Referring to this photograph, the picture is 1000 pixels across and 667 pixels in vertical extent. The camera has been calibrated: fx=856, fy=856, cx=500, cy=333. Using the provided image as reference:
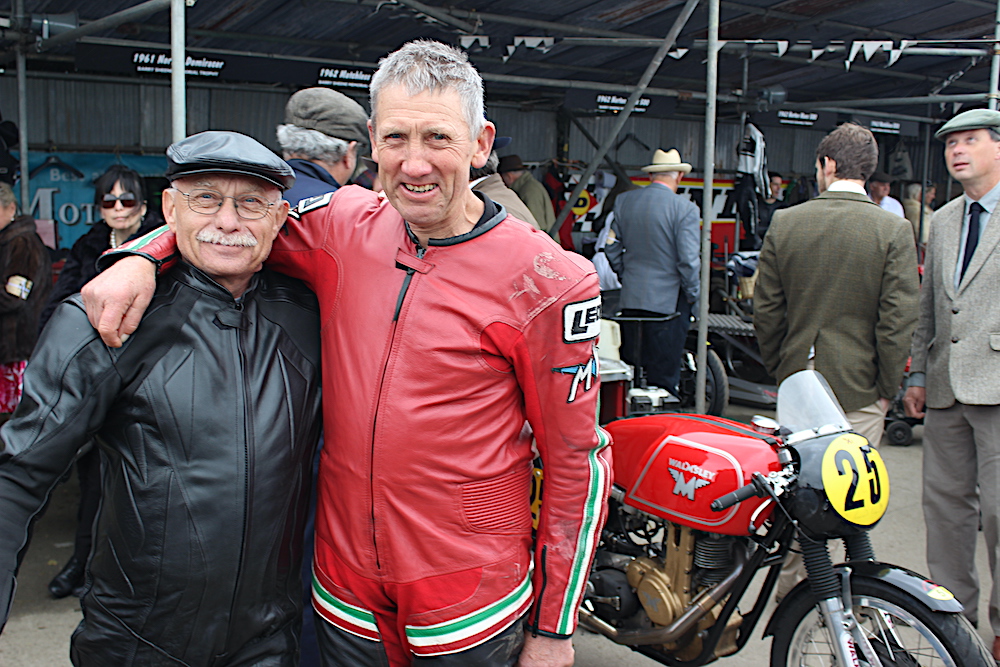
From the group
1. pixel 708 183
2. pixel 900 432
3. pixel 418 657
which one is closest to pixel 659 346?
pixel 708 183

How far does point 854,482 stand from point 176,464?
1.80 meters

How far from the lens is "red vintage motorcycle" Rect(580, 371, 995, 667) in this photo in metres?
2.38

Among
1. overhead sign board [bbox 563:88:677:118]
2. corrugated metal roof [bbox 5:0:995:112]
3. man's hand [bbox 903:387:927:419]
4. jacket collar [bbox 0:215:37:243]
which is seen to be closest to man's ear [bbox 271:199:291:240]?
man's hand [bbox 903:387:927:419]

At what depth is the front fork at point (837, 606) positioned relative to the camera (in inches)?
92.4

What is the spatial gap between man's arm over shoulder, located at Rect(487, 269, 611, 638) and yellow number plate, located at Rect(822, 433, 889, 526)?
914mm

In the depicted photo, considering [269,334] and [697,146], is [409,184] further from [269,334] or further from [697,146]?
[697,146]

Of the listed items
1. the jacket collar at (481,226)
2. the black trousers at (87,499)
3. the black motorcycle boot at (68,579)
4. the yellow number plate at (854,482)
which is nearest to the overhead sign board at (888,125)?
the yellow number plate at (854,482)

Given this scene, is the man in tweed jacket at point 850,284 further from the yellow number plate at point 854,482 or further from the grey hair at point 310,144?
the grey hair at point 310,144

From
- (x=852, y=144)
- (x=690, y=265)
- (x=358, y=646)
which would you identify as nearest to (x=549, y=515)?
(x=358, y=646)

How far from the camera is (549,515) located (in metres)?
1.77

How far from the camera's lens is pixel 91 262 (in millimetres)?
3928

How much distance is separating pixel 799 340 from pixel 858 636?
161 cm

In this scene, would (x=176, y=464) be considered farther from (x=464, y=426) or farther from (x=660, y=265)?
(x=660, y=265)

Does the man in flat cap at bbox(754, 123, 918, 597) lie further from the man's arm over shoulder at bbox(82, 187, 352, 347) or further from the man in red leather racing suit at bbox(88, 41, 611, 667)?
the man's arm over shoulder at bbox(82, 187, 352, 347)
